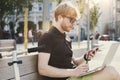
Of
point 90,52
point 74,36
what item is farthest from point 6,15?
point 90,52

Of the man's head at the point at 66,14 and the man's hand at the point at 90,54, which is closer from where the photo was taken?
the man's head at the point at 66,14

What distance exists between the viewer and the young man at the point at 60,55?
418 centimetres

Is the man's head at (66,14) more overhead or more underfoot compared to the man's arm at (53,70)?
more overhead

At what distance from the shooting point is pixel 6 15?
50438 mm

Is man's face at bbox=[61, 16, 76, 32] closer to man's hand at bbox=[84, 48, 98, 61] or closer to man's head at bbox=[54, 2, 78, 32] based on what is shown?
man's head at bbox=[54, 2, 78, 32]

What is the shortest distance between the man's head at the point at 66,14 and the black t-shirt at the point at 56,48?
122 millimetres

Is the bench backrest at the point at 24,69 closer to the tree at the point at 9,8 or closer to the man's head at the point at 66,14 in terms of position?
the man's head at the point at 66,14

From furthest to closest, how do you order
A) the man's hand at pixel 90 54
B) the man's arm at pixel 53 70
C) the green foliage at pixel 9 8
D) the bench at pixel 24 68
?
the green foliage at pixel 9 8 → the man's hand at pixel 90 54 → the man's arm at pixel 53 70 → the bench at pixel 24 68

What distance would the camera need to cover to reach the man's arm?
418 centimetres

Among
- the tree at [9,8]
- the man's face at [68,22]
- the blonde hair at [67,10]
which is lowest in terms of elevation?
the tree at [9,8]

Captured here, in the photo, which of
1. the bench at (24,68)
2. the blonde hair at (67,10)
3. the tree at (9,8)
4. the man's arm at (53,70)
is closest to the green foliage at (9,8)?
the tree at (9,8)

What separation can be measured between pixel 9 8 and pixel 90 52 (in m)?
43.0

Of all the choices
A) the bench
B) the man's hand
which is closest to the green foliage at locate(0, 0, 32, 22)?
the man's hand

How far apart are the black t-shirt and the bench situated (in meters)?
0.21
